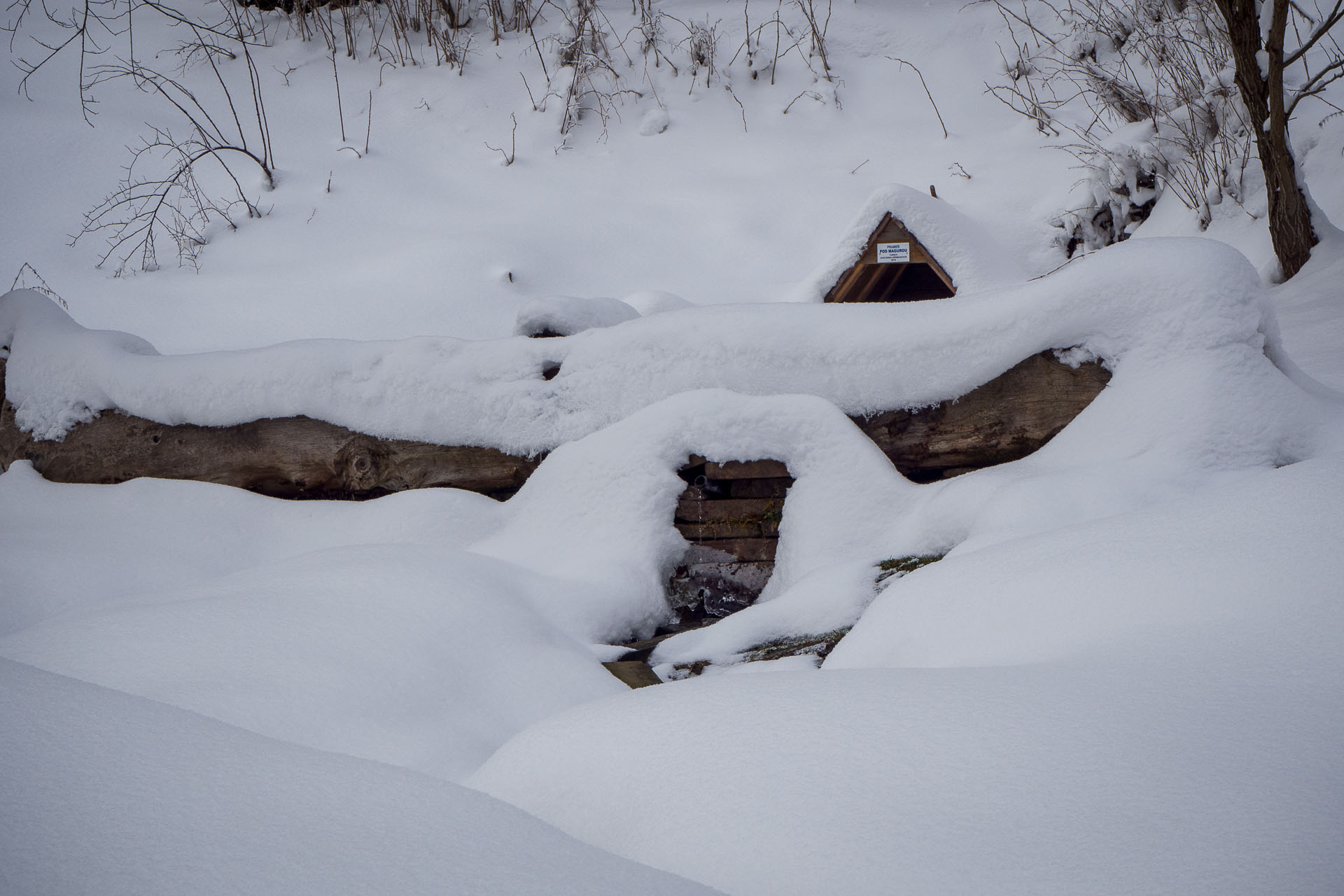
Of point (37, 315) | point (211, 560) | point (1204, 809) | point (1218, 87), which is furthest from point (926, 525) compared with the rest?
point (1218, 87)

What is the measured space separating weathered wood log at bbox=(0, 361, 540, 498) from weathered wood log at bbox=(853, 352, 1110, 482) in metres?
1.33

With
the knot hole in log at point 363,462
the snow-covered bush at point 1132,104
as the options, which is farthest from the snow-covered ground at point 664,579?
the snow-covered bush at point 1132,104

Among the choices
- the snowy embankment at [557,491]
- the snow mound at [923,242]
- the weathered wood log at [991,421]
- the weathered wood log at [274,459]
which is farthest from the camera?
the snow mound at [923,242]

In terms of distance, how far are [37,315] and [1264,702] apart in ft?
14.2

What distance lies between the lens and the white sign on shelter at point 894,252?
444cm

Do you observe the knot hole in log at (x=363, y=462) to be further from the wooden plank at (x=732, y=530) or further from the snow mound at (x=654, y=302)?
the snow mound at (x=654, y=302)

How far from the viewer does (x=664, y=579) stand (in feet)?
8.86

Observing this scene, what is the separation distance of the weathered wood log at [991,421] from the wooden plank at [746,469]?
1.09ft

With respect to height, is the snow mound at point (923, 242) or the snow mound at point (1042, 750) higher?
the snow mound at point (923, 242)

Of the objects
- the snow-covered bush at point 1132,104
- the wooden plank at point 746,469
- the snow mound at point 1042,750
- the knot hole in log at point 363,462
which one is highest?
the snow-covered bush at point 1132,104

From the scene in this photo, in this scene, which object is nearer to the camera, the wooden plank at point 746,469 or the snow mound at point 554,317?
the wooden plank at point 746,469

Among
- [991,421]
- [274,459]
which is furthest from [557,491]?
[991,421]

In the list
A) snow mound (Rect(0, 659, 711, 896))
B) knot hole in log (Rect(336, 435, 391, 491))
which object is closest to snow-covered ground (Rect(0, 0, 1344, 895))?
snow mound (Rect(0, 659, 711, 896))

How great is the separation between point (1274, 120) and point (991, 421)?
10.4 ft
